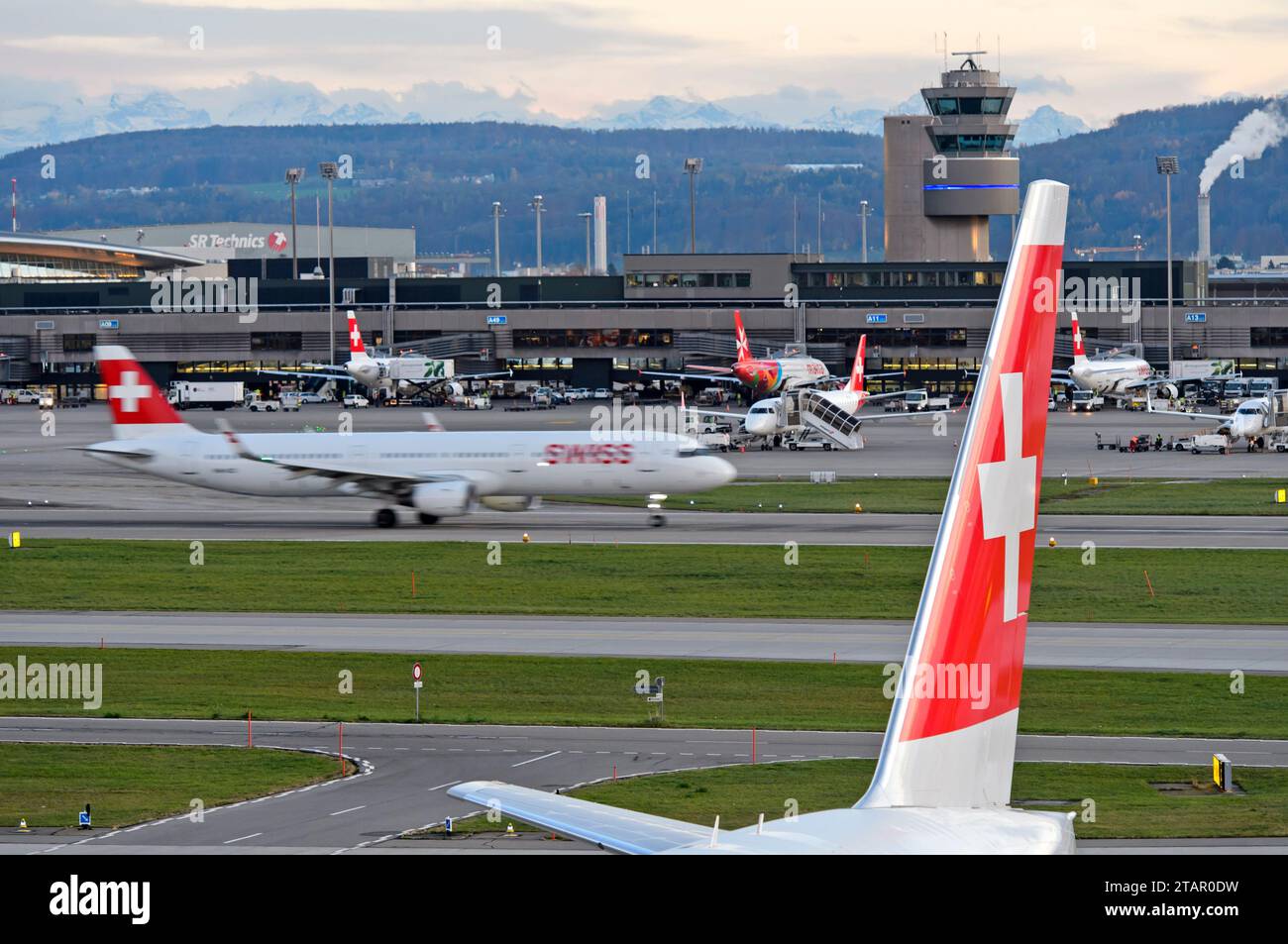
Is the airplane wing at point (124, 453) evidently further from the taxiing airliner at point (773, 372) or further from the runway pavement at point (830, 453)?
the taxiing airliner at point (773, 372)

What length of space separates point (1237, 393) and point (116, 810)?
14327 centimetres

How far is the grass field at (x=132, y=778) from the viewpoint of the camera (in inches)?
1214

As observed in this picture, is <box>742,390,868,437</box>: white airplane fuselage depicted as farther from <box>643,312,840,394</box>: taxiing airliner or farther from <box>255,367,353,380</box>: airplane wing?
<box>255,367,353,380</box>: airplane wing

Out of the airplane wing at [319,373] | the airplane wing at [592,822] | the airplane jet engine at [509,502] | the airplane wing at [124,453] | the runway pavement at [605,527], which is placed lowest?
the runway pavement at [605,527]

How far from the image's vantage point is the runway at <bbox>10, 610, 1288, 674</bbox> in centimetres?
4634

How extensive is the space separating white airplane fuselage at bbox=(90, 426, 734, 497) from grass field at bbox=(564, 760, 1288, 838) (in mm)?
41461

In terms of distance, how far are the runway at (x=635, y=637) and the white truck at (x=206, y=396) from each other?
12013 cm

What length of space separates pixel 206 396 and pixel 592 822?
6599 inches

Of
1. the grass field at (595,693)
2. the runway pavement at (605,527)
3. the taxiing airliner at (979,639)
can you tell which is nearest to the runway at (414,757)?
the grass field at (595,693)

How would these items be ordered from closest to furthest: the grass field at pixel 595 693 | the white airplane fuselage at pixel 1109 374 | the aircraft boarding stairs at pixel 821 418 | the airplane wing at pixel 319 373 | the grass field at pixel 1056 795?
the grass field at pixel 1056 795
the grass field at pixel 595 693
the aircraft boarding stairs at pixel 821 418
the white airplane fuselage at pixel 1109 374
the airplane wing at pixel 319 373

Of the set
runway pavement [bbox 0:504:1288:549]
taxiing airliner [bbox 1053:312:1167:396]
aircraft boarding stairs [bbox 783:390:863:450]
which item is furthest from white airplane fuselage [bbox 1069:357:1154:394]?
runway pavement [bbox 0:504:1288:549]

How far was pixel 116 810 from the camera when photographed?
30750 mm
